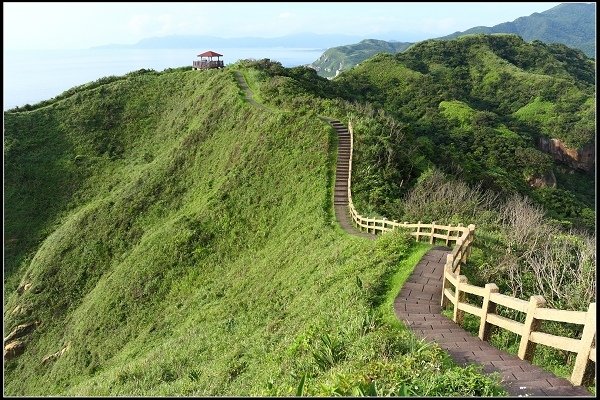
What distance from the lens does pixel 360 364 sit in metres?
7.91

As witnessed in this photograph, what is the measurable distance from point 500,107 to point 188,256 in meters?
95.4

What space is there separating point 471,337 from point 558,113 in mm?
97213

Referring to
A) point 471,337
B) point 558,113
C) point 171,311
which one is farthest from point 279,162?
point 558,113

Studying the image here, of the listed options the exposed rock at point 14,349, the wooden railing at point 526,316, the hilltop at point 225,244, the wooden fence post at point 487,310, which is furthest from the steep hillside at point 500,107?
the exposed rock at point 14,349

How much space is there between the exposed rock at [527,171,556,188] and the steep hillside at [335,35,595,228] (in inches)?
6.4

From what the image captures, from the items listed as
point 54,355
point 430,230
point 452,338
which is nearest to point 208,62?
point 54,355

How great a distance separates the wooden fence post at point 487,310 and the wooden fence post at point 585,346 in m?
1.97

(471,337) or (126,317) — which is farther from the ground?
(471,337)

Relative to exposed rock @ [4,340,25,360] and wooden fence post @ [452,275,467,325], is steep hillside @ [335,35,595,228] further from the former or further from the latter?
exposed rock @ [4,340,25,360]

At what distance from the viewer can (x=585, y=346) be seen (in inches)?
270

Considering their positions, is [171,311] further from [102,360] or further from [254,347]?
[254,347]

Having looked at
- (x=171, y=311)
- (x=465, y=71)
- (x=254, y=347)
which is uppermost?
(x=465, y=71)

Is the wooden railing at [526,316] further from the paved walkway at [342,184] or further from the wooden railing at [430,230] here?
the paved walkway at [342,184]

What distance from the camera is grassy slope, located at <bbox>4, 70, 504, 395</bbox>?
36.2 feet
